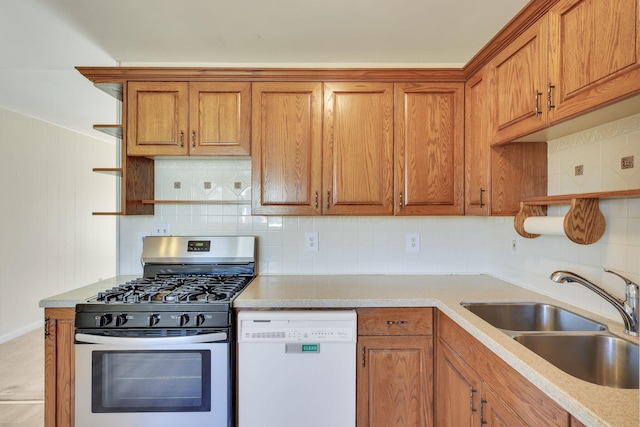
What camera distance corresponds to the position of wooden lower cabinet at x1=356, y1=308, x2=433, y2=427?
1.67 meters

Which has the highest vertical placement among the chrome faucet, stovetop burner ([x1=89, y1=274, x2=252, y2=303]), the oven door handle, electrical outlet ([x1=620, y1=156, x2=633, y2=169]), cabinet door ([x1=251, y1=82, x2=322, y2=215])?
cabinet door ([x1=251, y1=82, x2=322, y2=215])

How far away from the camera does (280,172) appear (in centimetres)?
201

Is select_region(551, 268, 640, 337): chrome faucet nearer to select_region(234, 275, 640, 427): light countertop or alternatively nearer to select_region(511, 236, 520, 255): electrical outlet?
select_region(234, 275, 640, 427): light countertop

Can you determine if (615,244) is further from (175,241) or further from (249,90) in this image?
(175,241)

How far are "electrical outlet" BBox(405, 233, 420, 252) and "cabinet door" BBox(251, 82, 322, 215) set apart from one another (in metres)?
0.75

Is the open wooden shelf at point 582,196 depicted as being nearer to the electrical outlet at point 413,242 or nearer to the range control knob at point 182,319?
the electrical outlet at point 413,242

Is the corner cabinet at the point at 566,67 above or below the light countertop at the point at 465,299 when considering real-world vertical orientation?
above

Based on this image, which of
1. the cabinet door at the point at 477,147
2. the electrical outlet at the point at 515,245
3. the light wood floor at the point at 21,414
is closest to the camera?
the cabinet door at the point at 477,147

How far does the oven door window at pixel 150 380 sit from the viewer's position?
1.61 metres

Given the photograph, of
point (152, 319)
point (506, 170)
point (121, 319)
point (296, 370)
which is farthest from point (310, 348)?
point (506, 170)

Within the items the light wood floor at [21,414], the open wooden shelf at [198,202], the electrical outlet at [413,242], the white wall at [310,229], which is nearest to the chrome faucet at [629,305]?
the white wall at [310,229]

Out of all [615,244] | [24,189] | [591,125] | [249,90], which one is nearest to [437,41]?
[591,125]

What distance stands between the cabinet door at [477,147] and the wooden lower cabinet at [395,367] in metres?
0.71

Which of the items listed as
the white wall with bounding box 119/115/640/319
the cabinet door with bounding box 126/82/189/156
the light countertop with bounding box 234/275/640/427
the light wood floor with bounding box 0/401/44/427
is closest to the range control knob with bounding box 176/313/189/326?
the light countertop with bounding box 234/275/640/427
